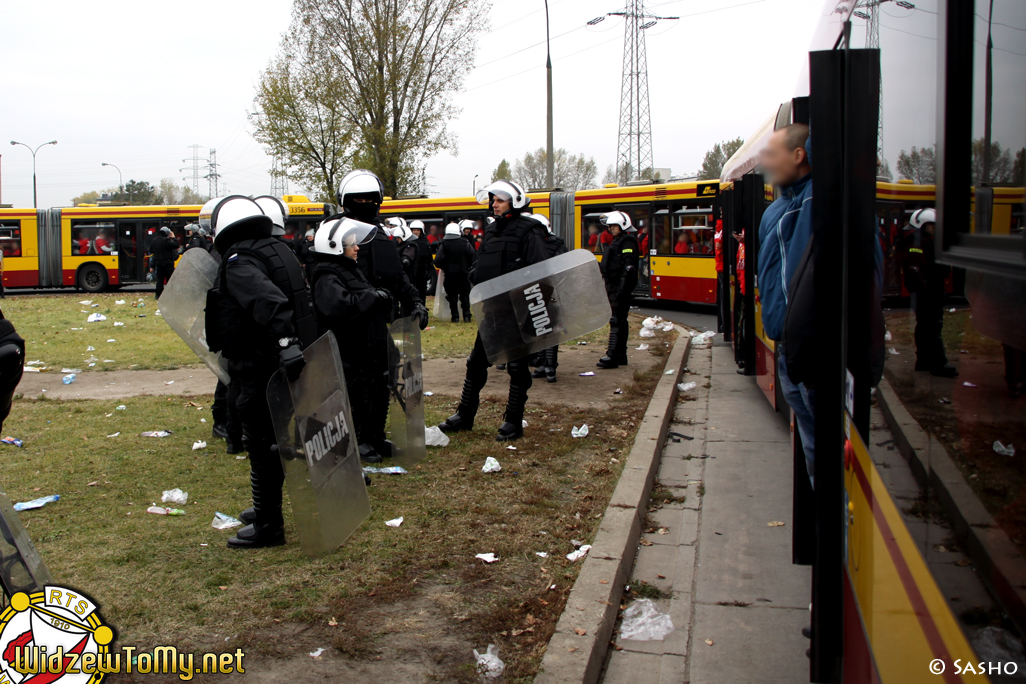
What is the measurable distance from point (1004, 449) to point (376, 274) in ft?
16.1

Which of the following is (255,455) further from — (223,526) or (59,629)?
(59,629)

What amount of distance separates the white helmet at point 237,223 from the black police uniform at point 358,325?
44.0 inches

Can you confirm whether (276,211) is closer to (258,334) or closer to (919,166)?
(258,334)

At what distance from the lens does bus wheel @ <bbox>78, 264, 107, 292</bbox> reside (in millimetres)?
25938

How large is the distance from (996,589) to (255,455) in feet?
11.8

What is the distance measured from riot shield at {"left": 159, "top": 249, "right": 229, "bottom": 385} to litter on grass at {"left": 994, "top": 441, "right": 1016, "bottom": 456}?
497 centimetres

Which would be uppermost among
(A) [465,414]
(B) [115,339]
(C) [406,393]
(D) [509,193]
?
(D) [509,193]

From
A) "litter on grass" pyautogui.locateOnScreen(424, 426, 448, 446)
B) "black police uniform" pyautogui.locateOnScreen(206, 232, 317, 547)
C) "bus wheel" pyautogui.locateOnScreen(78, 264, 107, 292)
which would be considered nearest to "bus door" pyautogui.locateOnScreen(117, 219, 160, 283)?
"bus wheel" pyautogui.locateOnScreen(78, 264, 107, 292)

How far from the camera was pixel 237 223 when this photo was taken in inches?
160

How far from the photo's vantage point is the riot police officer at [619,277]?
386 inches

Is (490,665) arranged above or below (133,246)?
below

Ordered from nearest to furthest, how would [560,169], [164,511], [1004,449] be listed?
[1004,449]
[164,511]
[560,169]

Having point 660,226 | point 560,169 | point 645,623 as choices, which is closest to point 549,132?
point 660,226

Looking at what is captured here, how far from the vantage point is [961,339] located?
137 cm
